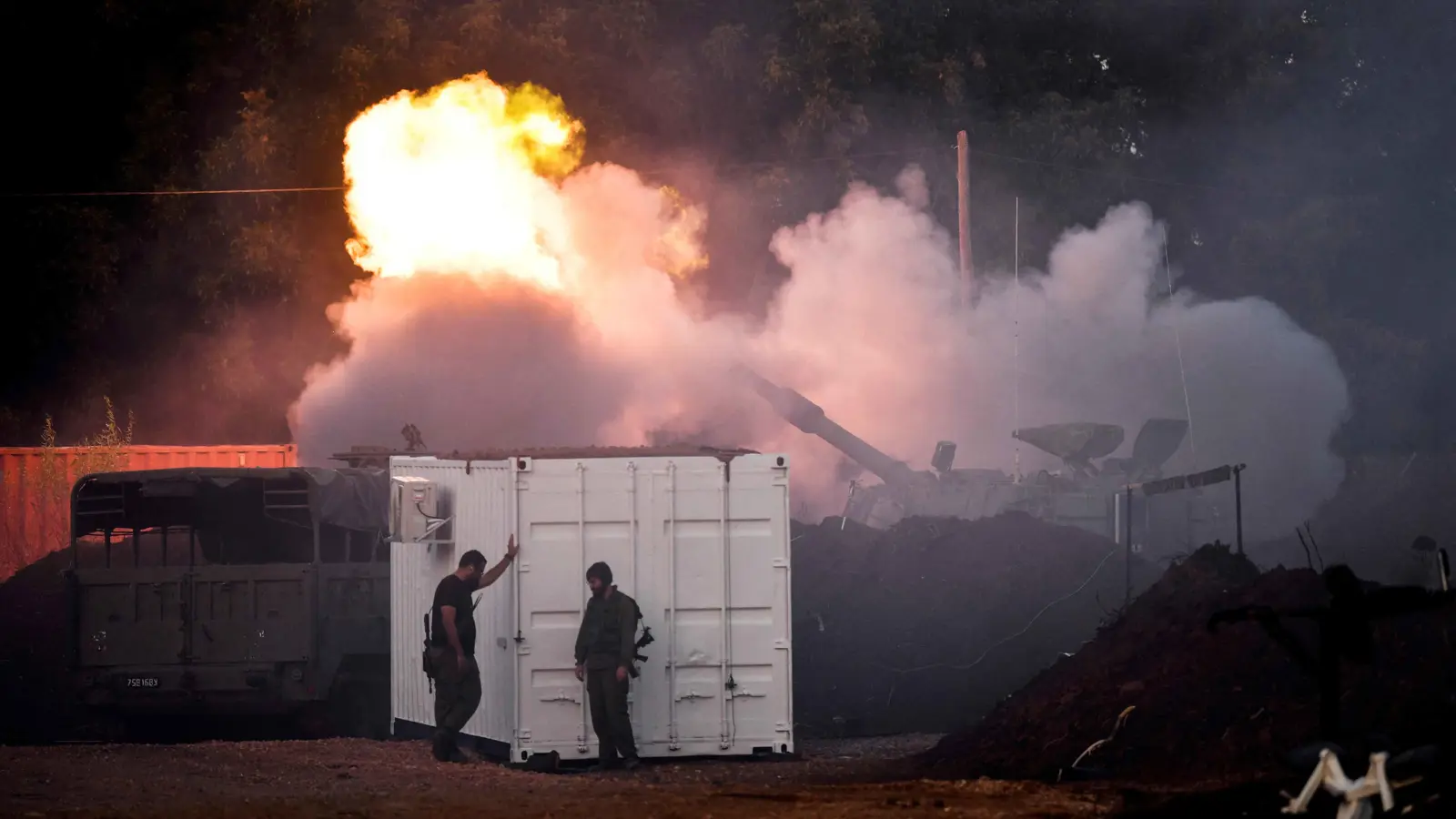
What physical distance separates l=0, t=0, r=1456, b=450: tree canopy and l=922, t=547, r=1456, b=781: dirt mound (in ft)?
72.4

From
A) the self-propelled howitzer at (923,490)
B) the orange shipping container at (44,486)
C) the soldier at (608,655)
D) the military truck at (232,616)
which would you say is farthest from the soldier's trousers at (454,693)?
the orange shipping container at (44,486)

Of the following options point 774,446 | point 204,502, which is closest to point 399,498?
point 204,502

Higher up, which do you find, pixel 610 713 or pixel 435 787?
pixel 610 713

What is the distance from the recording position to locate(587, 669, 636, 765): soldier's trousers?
1499cm

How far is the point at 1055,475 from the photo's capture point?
2634 centimetres

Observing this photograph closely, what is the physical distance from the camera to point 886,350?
36.3 metres

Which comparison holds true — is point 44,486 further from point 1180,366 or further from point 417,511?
point 1180,366

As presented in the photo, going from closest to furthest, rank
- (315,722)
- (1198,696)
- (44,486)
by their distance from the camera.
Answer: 1. (1198,696)
2. (315,722)
3. (44,486)

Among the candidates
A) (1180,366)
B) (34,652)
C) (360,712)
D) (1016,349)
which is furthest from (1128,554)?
(1180,366)

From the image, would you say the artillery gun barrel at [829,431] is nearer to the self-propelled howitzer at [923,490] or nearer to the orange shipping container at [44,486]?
the self-propelled howitzer at [923,490]

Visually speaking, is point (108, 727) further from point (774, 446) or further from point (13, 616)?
point (774, 446)

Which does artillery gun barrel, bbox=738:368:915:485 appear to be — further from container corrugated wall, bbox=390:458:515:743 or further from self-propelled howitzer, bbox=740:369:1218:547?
container corrugated wall, bbox=390:458:515:743

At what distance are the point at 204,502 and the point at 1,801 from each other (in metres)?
6.86

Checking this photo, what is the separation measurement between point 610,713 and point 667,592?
110 cm
